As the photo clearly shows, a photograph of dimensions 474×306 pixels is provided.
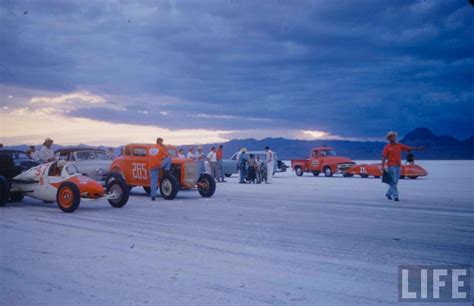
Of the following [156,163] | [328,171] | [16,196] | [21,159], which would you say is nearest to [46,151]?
[16,196]

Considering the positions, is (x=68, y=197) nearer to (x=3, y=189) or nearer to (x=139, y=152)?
(x=3, y=189)

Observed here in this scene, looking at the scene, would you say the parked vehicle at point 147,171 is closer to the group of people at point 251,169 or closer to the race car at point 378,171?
the group of people at point 251,169

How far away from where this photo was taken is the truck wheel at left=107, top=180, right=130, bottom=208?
38.3ft

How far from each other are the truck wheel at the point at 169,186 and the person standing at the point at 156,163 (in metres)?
0.30

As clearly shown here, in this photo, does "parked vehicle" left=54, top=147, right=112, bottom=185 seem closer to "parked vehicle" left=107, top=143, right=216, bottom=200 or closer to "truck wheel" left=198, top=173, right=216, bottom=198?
"parked vehicle" left=107, top=143, right=216, bottom=200

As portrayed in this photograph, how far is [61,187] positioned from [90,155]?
19.2 ft

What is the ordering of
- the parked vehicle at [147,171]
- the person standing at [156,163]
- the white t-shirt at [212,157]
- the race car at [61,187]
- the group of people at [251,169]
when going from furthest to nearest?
the group of people at [251,169] → the white t-shirt at [212,157] → the parked vehicle at [147,171] → the person standing at [156,163] → the race car at [61,187]

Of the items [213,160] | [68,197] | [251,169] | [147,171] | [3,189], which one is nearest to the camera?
[68,197]

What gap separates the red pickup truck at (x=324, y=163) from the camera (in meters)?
29.9

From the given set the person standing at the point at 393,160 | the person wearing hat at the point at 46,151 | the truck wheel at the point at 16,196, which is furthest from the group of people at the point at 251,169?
the truck wheel at the point at 16,196

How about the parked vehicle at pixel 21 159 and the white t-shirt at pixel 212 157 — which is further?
the white t-shirt at pixel 212 157

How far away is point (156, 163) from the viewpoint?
13.6m

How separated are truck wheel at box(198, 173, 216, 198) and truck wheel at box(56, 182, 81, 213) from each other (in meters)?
5.04

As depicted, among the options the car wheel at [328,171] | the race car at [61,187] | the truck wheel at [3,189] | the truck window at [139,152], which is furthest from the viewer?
the car wheel at [328,171]
